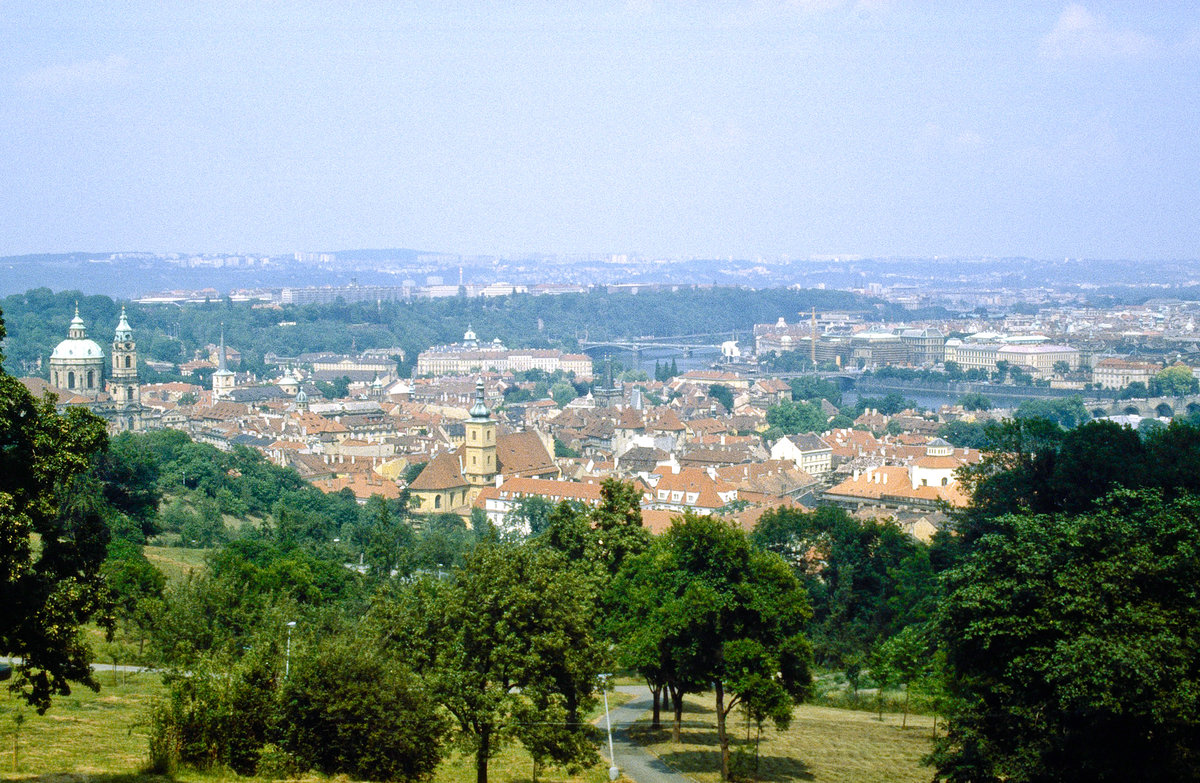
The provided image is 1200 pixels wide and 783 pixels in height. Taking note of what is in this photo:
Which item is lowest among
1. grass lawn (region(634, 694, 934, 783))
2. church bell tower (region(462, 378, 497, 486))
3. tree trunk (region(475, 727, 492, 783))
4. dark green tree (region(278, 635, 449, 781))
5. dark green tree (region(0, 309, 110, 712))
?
church bell tower (region(462, 378, 497, 486))

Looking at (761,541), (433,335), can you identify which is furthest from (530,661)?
(433,335)

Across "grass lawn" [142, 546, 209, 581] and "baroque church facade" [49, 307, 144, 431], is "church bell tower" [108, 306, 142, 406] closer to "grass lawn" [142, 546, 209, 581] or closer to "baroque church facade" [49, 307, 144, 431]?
"baroque church facade" [49, 307, 144, 431]

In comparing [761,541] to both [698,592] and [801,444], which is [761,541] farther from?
[801,444]

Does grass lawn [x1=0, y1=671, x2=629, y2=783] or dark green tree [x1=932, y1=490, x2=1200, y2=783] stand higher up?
dark green tree [x1=932, y1=490, x2=1200, y2=783]

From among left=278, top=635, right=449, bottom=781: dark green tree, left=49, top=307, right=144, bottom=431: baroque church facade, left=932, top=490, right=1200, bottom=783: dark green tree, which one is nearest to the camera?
left=932, top=490, right=1200, bottom=783: dark green tree

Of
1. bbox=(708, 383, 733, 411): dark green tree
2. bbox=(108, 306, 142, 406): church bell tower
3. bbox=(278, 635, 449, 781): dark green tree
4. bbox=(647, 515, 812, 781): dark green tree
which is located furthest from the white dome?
bbox=(278, 635, 449, 781): dark green tree

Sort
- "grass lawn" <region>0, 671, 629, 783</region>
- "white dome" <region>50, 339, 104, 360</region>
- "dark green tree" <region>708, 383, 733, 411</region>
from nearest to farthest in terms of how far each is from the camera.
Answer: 1. "grass lawn" <region>0, 671, 629, 783</region>
2. "white dome" <region>50, 339, 104, 360</region>
3. "dark green tree" <region>708, 383, 733, 411</region>

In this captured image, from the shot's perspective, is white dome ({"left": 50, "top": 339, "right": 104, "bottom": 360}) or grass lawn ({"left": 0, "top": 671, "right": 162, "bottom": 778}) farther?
white dome ({"left": 50, "top": 339, "right": 104, "bottom": 360})
